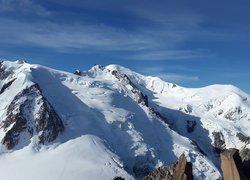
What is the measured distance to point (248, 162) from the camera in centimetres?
2019

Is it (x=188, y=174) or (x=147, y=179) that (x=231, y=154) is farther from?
(x=147, y=179)

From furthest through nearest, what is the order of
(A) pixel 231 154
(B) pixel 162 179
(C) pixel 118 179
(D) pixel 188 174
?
(C) pixel 118 179
(B) pixel 162 179
(D) pixel 188 174
(A) pixel 231 154

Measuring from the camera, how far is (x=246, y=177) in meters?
19.1

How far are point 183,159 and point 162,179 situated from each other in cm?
1397

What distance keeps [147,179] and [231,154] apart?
21065 mm

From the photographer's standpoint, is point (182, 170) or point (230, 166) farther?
point (182, 170)

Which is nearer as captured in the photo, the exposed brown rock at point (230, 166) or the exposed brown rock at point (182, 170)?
the exposed brown rock at point (230, 166)

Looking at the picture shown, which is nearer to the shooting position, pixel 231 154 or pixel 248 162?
pixel 231 154

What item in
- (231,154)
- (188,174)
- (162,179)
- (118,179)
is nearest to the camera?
(231,154)

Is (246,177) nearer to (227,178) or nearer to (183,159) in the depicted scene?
(227,178)

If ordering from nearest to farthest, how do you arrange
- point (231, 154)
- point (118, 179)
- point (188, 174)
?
point (231, 154) < point (188, 174) < point (118, 179)

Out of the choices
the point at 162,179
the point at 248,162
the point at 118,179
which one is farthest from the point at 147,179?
the point at 248,162

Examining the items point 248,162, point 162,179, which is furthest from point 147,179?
point 248,162

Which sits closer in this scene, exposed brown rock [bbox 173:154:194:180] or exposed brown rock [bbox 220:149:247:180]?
exposed brown rock [bbox 220:149:247:180]
